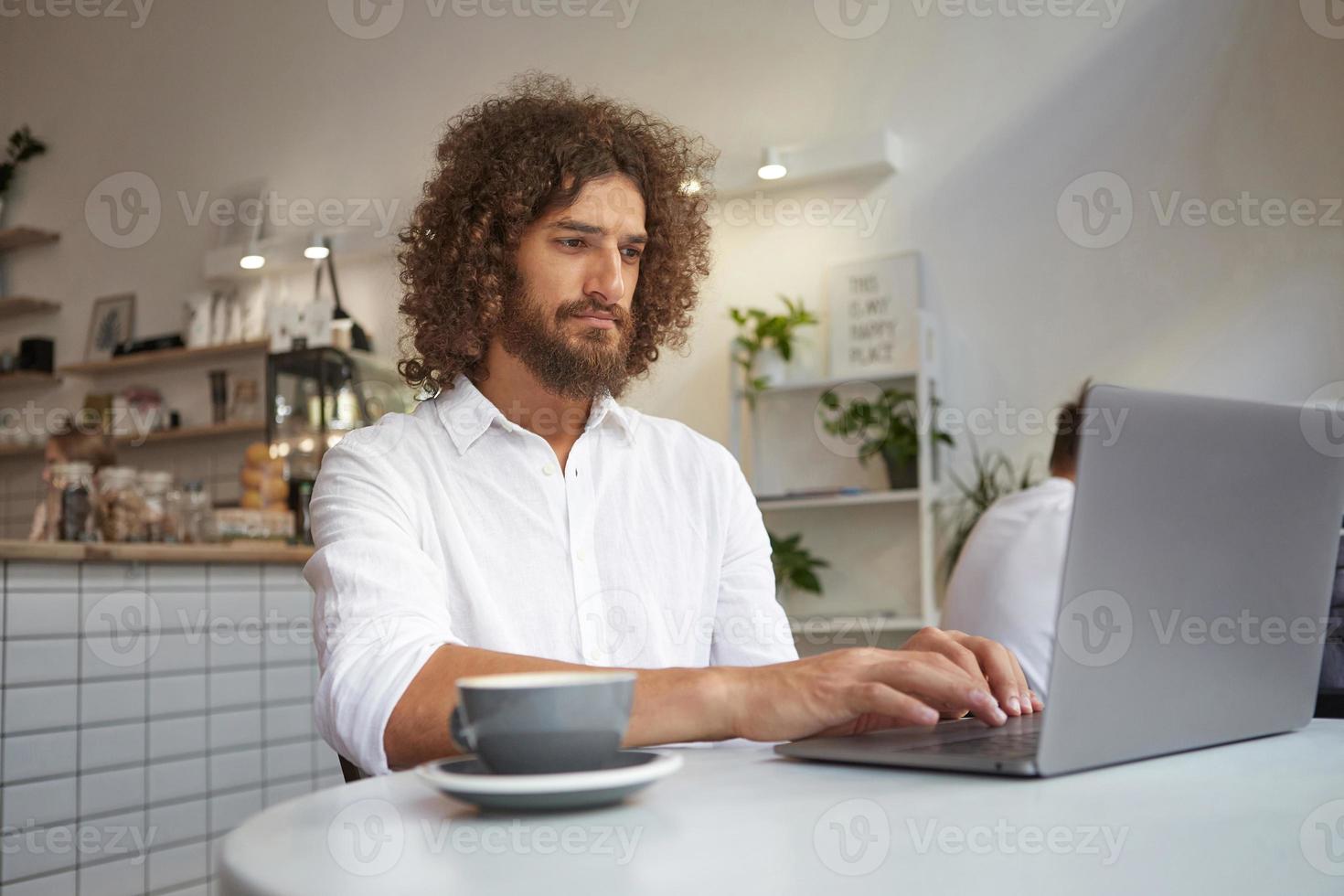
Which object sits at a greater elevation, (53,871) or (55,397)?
(55,397)

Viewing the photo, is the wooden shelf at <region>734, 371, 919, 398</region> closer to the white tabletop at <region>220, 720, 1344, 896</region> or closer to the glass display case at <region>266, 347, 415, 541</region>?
the glass display case at <region>266, 347, 415, 541</region>

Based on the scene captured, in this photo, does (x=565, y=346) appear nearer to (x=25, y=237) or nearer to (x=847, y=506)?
(x=847, y=506)

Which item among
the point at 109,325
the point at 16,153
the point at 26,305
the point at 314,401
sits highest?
the point at 16,153

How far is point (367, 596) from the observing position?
110 cm

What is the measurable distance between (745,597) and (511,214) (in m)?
0.63

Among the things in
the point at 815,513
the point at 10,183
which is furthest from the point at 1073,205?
the point at 10,183

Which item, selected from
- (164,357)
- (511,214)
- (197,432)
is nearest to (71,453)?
(197,432)

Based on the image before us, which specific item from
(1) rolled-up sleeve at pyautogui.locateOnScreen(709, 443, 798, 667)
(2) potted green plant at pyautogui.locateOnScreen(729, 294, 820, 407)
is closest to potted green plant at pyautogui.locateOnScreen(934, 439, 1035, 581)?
(2) potted green plant at pyautogui.locateOnScreen(729, 294, 820, 407)

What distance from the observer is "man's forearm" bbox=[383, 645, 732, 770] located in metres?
0.89

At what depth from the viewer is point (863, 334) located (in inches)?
159

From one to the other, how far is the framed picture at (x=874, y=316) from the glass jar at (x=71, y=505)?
2.37 metres

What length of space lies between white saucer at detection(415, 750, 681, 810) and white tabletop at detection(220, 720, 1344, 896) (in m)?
0.01

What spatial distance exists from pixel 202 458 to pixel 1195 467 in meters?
5.35

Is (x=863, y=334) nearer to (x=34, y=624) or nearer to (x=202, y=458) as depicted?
(x=34, y=624)
